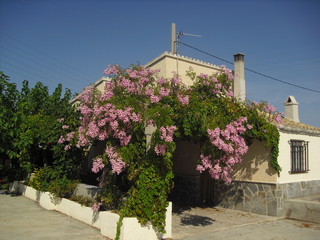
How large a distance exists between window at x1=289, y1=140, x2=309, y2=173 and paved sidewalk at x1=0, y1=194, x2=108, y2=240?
23.4ft

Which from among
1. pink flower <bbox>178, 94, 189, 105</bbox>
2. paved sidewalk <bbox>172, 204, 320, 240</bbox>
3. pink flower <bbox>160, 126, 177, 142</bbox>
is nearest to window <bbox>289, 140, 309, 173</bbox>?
paved sidewalk <bbox>172, 204, 320, 240</bbox>

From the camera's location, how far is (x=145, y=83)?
902 centimetres

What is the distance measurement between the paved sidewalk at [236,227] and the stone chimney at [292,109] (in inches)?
277

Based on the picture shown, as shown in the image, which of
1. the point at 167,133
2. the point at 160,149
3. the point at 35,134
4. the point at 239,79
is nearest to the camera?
the point at 160,149

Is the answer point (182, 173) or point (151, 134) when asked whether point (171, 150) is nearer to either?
point (151, 134)

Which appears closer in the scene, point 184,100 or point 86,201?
point 184,100

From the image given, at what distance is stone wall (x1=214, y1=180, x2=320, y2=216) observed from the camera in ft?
31.7

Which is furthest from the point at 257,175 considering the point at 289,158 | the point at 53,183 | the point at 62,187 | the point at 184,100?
the point at 53,183

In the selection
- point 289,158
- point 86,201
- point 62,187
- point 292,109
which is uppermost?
point 292,109

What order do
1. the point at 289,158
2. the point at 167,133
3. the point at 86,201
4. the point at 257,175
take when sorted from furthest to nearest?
1. the point at 289,158
2. the point at 257,175
3. the point at 86,201
4. the point at 167,133

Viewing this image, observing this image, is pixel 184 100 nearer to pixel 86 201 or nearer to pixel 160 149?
pixel 160 149

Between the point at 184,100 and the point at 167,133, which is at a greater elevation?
the point at 184,100

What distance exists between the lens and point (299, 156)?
11117 mm

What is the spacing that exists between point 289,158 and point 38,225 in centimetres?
814
